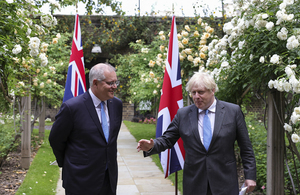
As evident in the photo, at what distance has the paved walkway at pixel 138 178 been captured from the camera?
5.13 meters

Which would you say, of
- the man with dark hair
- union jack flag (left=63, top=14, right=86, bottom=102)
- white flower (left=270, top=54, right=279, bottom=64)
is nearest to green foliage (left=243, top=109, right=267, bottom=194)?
white flower (left=270, top=54, right=279, bottom=64)

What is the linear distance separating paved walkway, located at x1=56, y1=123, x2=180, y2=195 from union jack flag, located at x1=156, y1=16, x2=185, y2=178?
1363mm

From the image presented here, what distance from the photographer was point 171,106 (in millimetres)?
4020

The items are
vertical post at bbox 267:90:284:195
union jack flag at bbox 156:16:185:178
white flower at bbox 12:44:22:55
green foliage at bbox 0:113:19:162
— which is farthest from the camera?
green foliage at bbox 0:113:19:162

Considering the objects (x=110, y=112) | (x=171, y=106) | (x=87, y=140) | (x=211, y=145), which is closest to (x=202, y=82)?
(x=211, y=145)

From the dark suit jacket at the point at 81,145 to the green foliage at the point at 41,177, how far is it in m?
2.63

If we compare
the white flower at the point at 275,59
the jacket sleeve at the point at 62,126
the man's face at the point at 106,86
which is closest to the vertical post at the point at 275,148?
the white flower at the point at 275,59

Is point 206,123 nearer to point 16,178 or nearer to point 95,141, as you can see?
point 95,141

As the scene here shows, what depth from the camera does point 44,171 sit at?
627cm

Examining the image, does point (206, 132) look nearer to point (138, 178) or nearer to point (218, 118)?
point (218, 118)

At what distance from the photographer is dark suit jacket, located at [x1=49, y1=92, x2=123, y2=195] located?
2.59m

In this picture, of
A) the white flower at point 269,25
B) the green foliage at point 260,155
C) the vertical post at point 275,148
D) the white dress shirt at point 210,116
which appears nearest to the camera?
the white dress shirt at point 210,116

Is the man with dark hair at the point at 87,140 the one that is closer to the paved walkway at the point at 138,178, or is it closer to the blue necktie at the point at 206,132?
the blue necktie at the point at 206,132

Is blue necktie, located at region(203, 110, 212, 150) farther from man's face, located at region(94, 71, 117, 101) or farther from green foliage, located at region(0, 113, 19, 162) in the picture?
green foliage, located at region(0, 113, 19, 162)
